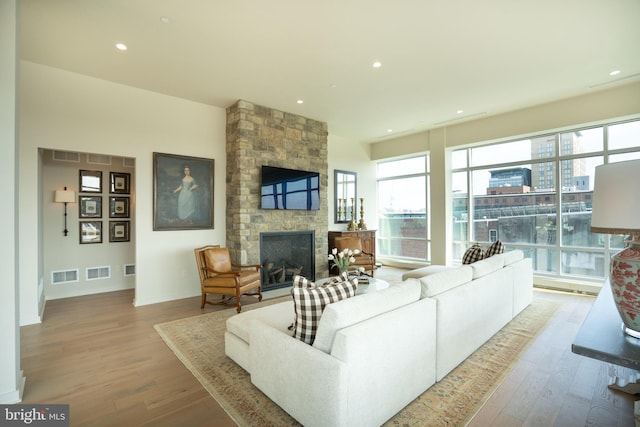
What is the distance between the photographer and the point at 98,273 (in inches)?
206

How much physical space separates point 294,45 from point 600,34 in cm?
325

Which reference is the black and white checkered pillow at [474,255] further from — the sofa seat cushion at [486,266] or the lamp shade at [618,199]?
the lamp shade at [618,199]

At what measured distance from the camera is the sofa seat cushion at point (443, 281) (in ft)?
8.03

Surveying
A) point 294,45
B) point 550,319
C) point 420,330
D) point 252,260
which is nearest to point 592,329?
point 420,330

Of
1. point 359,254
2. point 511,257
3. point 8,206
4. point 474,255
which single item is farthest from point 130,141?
point 511,257

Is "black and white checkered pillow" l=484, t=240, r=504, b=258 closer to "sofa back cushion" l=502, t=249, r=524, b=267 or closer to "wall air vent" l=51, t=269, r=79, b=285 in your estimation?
"sofa back cushion" l=502, t=249, r=524, b=267

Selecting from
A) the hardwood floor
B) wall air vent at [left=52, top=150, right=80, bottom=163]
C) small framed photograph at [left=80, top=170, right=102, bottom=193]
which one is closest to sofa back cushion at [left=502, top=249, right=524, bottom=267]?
the hardwood floor

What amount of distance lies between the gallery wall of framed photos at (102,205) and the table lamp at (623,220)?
6385 mm

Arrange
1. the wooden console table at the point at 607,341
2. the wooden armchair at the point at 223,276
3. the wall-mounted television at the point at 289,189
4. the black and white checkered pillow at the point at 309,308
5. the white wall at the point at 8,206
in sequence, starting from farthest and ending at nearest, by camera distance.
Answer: the wall-mounted television at the point at 289,189
the wooden armchair at the point at 223,276
the white wall at the point at 8,206
the black and white checkered pillow at the point at 309,308
the wooden console table at the point at 607,341

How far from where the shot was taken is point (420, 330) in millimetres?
2176

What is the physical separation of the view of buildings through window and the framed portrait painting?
510 cm

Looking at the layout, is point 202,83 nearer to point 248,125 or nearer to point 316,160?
point 248,125

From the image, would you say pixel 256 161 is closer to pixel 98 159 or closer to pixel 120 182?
pixel 120 182

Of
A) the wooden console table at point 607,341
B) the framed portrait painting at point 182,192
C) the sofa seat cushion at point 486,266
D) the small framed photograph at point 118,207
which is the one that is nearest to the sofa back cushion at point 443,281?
the sofa seat cushion at point 486,266
